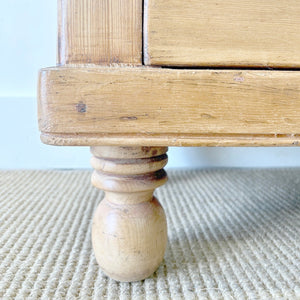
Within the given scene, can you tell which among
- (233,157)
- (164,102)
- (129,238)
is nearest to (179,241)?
(129,238)

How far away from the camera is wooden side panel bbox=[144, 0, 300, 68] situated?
13.2 inches

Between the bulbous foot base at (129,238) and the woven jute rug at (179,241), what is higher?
the bulbous foot base at (129,238)

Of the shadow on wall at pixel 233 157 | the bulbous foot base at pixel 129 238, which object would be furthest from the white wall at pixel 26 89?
the bulbous foot base at pixel 129 238

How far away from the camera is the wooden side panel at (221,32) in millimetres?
335

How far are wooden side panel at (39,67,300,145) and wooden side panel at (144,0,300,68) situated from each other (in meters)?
0.01

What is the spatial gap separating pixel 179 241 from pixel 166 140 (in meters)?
0.25

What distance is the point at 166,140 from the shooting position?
0.34 metres

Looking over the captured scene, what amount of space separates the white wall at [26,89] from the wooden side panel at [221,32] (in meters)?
0.63

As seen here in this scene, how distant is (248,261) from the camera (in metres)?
0.49

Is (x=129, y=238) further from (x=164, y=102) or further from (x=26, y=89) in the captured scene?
(x=26, y=89)

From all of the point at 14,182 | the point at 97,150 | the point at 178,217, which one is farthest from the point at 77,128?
the point at 14,182

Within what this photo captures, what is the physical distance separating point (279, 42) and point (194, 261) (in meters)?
0.28

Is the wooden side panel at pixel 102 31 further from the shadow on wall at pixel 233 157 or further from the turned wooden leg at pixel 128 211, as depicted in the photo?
the shadow on wall at pixel 233 157

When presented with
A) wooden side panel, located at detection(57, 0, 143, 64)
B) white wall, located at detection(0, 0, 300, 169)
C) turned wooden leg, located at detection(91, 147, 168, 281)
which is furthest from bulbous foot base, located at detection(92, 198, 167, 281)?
white wall, located at detection(0, 0, 300, 169)
